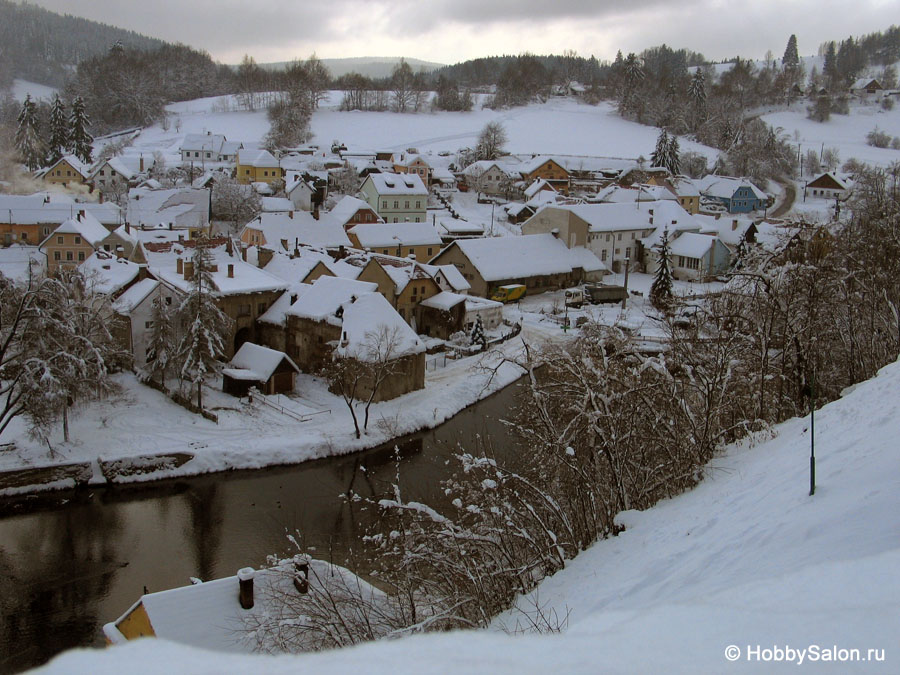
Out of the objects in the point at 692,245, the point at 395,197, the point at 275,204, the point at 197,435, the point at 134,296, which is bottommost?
the point at 197,435

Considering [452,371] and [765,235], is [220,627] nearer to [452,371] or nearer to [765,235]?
[452,371]

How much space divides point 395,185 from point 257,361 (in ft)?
108

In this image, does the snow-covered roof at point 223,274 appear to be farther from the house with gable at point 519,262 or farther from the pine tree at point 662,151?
the pine tree at point 662,151

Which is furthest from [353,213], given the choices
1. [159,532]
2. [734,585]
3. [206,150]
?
[734,585]

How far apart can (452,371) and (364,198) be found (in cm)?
3057

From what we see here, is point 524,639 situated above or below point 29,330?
above

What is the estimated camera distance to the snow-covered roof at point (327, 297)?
27856 mm

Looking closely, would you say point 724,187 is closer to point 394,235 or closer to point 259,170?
point 394,235

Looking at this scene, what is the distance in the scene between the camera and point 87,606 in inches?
599

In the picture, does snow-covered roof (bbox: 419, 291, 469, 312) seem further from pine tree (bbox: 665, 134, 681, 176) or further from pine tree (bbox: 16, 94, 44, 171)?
pine tree (bbox: 16, 94, 44, 171)

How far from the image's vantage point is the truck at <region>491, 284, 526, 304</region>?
4053 centimetres

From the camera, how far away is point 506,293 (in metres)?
40.5

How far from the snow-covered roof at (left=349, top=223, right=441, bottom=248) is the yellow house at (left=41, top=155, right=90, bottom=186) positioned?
102ft

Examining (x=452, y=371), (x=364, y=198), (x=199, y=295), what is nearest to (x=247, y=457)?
(x=199, y=295)
